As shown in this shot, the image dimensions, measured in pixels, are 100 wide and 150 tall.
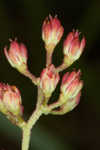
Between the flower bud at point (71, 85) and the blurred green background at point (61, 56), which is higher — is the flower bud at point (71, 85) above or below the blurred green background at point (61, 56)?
below

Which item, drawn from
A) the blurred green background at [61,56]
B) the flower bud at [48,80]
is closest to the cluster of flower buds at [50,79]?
the flower bud at [48,80]

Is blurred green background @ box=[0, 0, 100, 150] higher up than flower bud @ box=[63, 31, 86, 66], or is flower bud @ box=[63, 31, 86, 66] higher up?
blurred green background @ box=[0, 0, 100, 150]

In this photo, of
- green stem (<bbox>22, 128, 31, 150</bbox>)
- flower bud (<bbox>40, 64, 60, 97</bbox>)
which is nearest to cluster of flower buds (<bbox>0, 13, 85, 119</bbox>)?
flower bud (<bbox>40, 64, 60, 97</bbox>)

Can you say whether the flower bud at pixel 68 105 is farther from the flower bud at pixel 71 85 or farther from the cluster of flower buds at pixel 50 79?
the flower bud at pixel 71 85

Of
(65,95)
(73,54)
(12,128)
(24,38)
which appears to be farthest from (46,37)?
(24,38)

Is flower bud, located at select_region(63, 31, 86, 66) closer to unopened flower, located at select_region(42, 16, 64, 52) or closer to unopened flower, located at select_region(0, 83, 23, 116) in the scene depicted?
unopened flower, located at select_region(42, 16, 64, 52)

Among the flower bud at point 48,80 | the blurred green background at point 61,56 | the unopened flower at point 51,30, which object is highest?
the blurred green background at point 61,56
